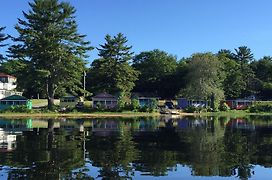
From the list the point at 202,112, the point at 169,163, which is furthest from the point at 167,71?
the point at 169,163

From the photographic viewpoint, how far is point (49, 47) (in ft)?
242

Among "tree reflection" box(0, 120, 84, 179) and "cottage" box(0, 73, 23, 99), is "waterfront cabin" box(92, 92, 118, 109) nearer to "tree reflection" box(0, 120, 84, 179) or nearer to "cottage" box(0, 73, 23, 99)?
"cottage" box(0, 73, 23, 99)

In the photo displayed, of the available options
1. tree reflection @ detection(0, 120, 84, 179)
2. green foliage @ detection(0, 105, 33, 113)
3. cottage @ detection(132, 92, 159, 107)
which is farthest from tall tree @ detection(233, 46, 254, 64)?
tree reflection @ detection(0, 120, 84, 179)

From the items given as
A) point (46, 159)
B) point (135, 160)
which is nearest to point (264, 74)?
point (135, 160)

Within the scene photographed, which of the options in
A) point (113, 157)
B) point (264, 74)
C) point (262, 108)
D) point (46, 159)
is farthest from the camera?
point (264, 74)

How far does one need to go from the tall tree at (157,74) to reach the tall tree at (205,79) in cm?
2507

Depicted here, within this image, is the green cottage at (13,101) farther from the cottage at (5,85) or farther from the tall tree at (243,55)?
the tall tree at (243,55)

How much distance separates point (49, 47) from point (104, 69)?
23022mm

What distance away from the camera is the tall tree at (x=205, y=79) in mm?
87750

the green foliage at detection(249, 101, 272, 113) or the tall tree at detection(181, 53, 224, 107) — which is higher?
the tall tree at detection(181, 53, 224, 107)

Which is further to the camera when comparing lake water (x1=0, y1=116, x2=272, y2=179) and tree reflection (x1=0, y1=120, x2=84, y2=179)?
lake water (x1=0, y1=116, x2=272, y2=179)

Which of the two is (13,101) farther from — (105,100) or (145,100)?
Answer: (145,100)

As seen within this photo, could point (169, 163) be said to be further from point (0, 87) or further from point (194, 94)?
point (0, 87)

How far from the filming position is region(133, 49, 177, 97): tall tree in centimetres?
11650
